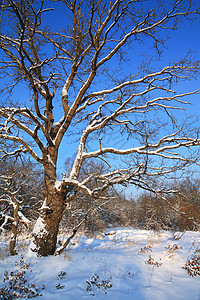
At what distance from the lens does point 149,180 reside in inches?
217

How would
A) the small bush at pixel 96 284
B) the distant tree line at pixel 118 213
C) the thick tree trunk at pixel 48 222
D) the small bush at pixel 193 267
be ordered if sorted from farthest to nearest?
the distant tree line at pixel 118 213
the thick tree trunk at pixel 48 222
the small bush at pixel 193 267
the small bush at pixel 96 284

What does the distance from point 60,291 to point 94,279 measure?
66 centimetres

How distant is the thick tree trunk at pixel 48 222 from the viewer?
16.8ft

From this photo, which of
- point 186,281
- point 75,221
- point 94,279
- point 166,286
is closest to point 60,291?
point 94,279

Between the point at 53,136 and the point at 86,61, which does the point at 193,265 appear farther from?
the point at 86,61

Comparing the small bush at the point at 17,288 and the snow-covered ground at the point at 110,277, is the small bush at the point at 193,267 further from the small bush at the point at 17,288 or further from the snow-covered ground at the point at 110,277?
the small bush at the point at 17,288

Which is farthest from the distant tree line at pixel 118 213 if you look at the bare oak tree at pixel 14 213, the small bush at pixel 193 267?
the small bush at pixel 193 267

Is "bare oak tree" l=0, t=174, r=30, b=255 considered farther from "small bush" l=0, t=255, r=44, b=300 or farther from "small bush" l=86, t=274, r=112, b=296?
"small bush" l=86, t=274, r=112, b=296

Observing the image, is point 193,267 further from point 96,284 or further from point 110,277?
point 96,284

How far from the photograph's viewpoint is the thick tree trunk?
5.11m

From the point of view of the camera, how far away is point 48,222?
5.27 meters

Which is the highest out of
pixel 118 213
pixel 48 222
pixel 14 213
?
pixel 14 213

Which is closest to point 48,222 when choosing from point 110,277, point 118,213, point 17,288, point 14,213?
point 14,213

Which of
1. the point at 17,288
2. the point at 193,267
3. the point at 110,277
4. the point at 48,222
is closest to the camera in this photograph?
the point at 17,288
